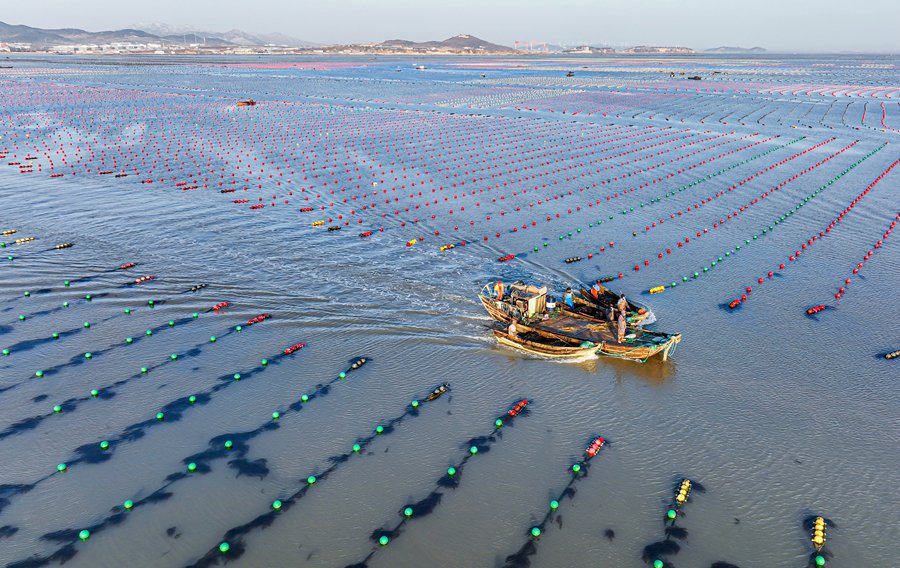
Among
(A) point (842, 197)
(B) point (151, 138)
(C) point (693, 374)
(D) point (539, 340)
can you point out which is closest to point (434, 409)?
(D) point (539, 340)

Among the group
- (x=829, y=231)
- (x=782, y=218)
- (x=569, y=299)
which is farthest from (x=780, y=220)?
(x=569, y=299)

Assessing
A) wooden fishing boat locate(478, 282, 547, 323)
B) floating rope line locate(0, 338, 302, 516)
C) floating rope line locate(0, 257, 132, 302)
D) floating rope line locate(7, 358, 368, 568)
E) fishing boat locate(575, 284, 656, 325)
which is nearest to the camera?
floating rope line locate(7, 358, 368, 568)

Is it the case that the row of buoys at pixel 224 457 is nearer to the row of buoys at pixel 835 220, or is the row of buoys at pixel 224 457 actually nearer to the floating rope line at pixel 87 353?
the floating rope line at pixel 87 353

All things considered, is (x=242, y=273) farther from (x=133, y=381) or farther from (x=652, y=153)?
(x=652, y=153)

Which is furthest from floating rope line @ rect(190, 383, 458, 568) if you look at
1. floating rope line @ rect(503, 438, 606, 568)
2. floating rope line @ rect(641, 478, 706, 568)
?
floating rope line @ rect(641, 478, 706, 568)

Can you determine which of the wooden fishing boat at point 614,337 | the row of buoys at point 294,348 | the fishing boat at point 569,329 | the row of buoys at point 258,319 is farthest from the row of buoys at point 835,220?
the row of buoys at point 258,319

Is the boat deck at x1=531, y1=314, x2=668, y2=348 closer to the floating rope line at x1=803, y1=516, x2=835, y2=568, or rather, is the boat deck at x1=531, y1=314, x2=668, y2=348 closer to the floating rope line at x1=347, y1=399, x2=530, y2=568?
the floating rope line at x1=347, y1=399, x2=530, y2=568
